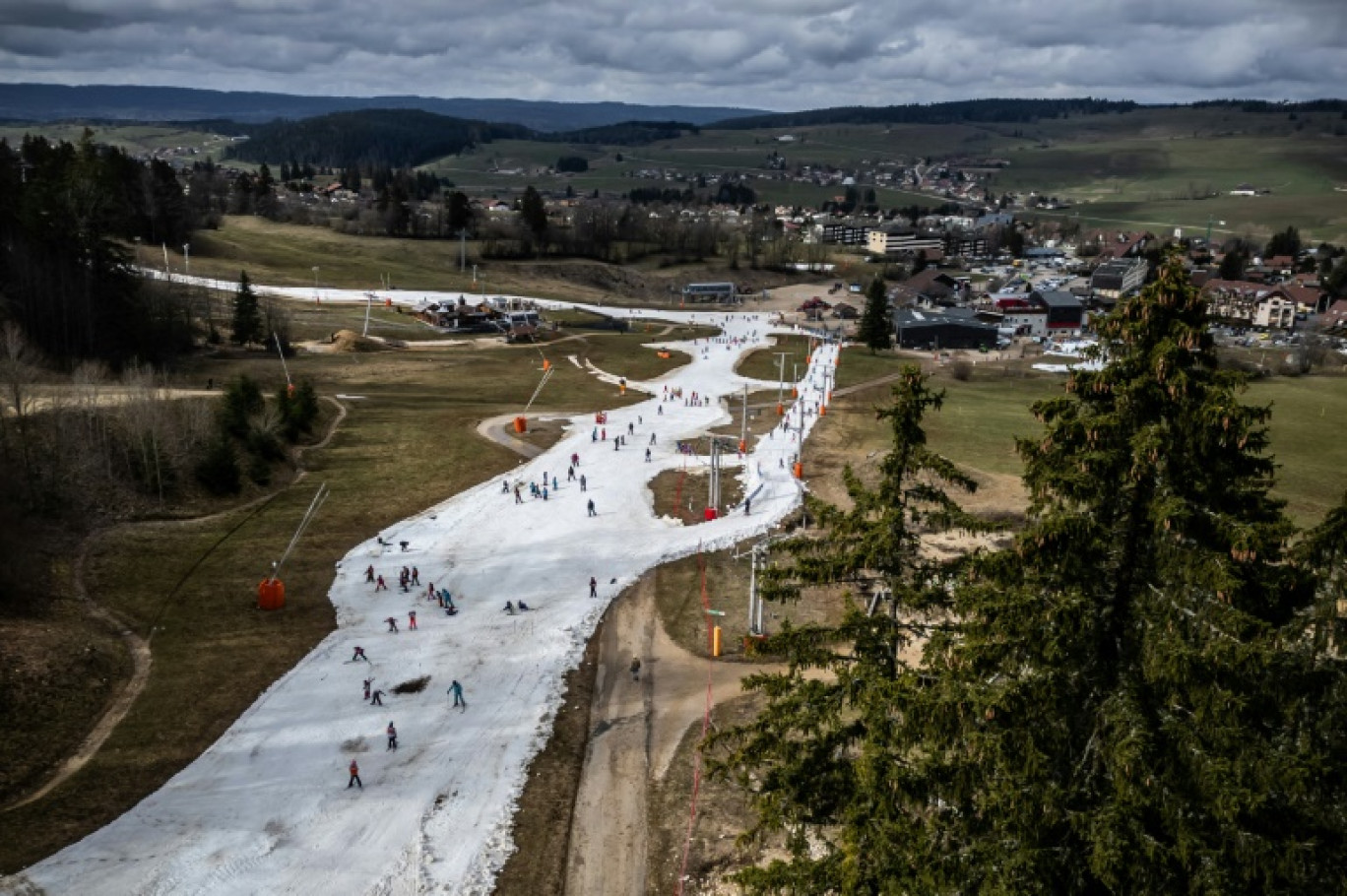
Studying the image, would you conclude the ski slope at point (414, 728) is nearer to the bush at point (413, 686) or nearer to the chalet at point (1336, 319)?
the bush at point (413, 686)

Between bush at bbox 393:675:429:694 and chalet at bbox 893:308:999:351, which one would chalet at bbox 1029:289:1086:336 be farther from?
bush at bbox 393:675:429:694

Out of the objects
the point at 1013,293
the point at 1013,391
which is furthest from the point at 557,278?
the point at 1013,391

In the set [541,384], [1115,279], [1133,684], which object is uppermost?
[1115,279]

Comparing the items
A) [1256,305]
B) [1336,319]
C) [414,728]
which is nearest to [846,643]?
[414,728]

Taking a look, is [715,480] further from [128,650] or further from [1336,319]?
[1336,319]

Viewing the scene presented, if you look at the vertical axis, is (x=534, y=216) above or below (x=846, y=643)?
above

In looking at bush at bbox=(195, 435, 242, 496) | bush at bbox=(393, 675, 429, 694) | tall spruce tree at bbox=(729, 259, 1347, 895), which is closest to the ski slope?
bush at bbox=(393, 675, 429, 694)
